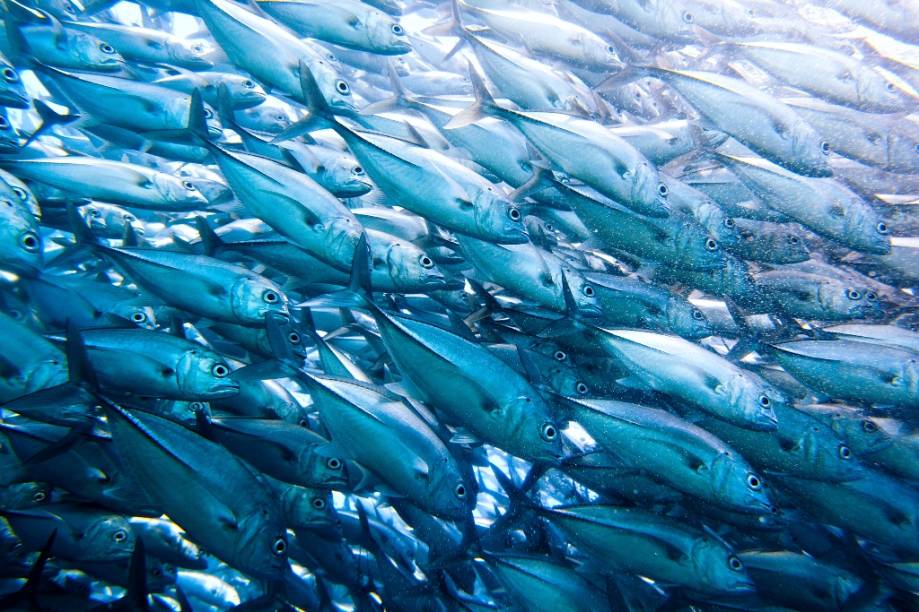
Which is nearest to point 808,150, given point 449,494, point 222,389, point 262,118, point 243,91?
point 449,494

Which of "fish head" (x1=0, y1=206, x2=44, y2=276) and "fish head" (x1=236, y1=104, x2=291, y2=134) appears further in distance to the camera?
"fish head" (x1=236, y1=104, x2=291, y2=134)

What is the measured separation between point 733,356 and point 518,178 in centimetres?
185

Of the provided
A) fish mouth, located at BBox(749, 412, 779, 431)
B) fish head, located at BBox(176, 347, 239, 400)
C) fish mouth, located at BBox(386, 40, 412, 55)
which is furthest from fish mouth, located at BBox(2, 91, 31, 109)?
fish mouth, located at BBox(749, 412, 779, 431)

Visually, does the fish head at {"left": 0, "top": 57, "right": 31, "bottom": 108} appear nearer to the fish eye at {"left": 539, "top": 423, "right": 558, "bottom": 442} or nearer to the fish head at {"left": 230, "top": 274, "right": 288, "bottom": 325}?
the fish head at {"left": 230, "top": 274, "right": 288, "bottom": 325}

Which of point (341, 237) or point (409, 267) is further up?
point (341, 237)

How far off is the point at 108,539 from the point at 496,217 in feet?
10.5

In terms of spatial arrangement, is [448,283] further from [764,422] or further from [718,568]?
[718,568]

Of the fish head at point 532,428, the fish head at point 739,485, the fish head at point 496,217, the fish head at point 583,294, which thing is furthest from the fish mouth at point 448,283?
the fish head at point 739,485

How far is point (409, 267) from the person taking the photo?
A: 285 cm

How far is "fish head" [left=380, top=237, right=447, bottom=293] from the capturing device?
9.34ft

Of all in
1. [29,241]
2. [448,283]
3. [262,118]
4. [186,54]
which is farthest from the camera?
[262,118]

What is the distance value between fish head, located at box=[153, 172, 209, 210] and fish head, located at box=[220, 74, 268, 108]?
3.24 feet

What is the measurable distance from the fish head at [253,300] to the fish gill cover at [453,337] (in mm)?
14

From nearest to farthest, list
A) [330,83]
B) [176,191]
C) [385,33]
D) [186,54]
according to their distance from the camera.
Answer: [330,83]
[176,191]
[385,33]
[186,54]
